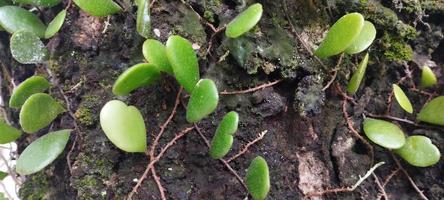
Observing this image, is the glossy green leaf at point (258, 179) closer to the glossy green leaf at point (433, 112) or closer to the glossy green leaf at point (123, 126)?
the glossy green leaf at point (123, 126)

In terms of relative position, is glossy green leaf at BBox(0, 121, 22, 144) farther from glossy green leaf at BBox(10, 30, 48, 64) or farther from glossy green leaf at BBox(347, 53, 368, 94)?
glossy green leaf at BBox(347, 53, 368, 94)

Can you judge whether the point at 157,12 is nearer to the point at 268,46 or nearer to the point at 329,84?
the point at 268,46

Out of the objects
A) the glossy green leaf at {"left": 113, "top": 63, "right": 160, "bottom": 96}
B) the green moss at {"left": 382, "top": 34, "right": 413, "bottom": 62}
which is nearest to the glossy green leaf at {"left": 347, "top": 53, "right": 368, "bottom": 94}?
the green moss at {"left": 382, "top": 34, "right": 413, "bottom": 62}

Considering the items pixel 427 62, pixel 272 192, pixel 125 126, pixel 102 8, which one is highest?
pixel 102 8

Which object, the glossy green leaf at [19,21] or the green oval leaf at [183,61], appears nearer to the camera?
the green oval leaf at [183,61]

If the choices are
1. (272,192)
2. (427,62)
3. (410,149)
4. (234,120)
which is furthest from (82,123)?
(427,62)

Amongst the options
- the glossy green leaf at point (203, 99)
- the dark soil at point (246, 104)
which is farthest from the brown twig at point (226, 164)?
the glossy green leaf at point (203, 99)

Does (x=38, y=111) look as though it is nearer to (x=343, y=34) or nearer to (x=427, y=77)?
(x=343, y=34)
